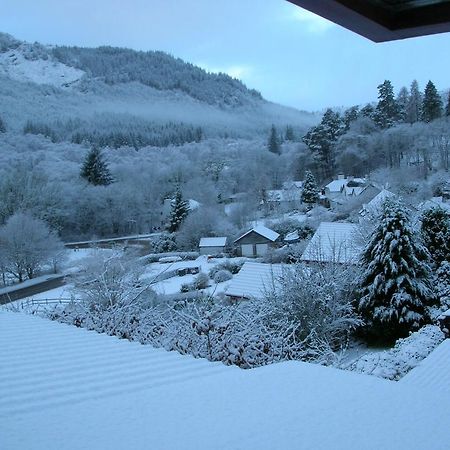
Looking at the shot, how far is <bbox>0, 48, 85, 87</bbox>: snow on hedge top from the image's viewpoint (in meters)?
47.7

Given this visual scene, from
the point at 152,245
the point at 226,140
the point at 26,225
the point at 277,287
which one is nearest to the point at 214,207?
the point at 152,245

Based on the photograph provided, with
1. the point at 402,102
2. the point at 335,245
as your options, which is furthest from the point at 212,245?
the point at 402,102

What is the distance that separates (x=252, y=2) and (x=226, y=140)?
4634 cm

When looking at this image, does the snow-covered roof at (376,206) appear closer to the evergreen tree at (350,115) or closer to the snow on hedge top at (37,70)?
the evergreen tree at (350,115)

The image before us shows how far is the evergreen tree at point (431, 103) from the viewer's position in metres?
29.2

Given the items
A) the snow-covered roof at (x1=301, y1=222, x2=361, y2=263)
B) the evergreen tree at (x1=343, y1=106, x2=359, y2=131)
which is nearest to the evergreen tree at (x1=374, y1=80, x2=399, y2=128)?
the evergreen tree at (x1=343, y1=106, x2=359, y2=131)

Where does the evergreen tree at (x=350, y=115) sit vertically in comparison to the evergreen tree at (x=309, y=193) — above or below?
above

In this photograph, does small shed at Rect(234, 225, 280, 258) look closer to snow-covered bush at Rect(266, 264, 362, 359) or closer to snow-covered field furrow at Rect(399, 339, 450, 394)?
snow-covered bush at Rect(266, 264, 362, 359)

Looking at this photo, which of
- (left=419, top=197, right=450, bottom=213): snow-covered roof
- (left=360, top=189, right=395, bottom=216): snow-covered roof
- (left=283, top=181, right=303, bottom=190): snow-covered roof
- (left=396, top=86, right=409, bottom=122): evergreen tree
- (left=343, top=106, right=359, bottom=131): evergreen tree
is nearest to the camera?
(left=419, top=197, right=450, bottom=213): snow-covered roof

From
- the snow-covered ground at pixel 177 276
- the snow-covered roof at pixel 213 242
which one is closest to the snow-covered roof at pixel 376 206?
the snow-covered ground at pixel 177 276

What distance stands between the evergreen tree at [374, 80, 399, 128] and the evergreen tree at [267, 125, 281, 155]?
33.7 feet

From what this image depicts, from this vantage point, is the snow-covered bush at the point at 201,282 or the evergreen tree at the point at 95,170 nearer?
the snow-covered bush at the point at 201,282

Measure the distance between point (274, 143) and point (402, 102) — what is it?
11.8m

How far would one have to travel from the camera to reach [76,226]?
2925 centimetres
